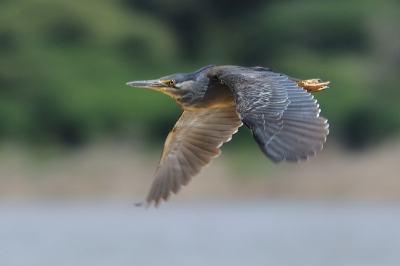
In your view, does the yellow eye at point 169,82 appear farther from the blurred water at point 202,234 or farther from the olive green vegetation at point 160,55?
the olive green vegetation at point 160,55

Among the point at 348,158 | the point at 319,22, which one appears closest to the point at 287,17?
the point at 319,22

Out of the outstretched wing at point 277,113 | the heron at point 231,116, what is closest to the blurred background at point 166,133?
the heron at point 231,116

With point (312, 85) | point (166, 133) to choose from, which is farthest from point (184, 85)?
point (166, 133)

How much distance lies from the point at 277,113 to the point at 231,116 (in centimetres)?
208

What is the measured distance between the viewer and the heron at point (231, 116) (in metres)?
8.82

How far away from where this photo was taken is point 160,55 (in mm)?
36062

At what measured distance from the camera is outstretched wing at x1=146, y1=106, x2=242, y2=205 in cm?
1109

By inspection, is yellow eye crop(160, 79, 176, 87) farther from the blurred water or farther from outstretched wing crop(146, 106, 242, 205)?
the blurred water

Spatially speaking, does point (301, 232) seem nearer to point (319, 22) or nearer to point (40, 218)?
point (40, 218)

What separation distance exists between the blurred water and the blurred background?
0.05 metres

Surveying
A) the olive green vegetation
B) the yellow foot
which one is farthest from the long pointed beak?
the olive green vegetation

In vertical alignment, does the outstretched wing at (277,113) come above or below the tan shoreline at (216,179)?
above

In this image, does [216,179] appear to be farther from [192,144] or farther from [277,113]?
[277,113]

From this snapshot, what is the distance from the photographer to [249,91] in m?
9.58
